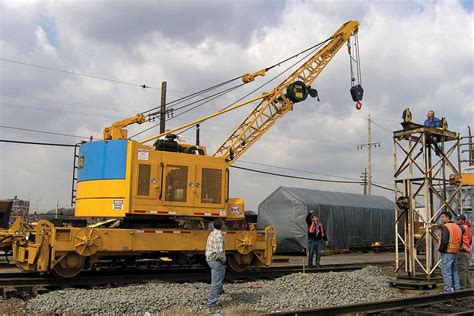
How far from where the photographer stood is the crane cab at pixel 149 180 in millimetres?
11766

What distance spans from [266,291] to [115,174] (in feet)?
15.4

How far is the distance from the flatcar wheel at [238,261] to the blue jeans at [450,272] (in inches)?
204

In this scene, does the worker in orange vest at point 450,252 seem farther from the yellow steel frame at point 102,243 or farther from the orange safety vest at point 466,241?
the yellow steel frame at point 102,243

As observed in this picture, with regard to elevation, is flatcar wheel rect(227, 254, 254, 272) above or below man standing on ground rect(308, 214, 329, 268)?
below

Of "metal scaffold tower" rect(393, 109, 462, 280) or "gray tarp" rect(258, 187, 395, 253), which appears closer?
"metal scaffold tower" rect(393, 109, 462, 280)

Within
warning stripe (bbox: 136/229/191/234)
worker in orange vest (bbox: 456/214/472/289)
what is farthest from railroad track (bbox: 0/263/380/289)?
worker in orange vest (bbox: 456/214/472/289)

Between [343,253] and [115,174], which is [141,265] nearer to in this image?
[115,174]

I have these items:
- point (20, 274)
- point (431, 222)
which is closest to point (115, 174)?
point (20, 274)

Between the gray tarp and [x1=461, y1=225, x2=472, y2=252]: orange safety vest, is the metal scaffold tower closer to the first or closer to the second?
[x1=461, y1=225, x2=472, y2=252]: orange safety vest

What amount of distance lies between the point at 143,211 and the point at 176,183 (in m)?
1.15

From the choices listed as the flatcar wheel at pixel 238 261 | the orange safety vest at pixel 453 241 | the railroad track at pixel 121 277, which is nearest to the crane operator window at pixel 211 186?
the flatcar wheel at pixel 238 261

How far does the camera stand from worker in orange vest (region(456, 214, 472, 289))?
10.8 metres

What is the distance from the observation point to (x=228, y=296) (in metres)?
9.44

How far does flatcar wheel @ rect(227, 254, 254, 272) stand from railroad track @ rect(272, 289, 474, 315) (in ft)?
17.9
